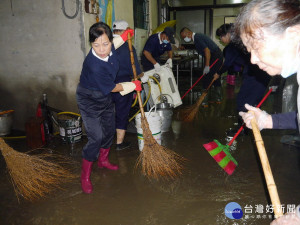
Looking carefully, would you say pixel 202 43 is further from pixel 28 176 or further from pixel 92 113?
pixel 28 176

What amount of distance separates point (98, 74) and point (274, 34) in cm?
177

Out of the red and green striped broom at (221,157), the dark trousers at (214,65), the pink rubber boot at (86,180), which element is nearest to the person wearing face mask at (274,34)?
the red and green striped broom at (221,157)

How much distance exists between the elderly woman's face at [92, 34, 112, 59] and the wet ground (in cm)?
149

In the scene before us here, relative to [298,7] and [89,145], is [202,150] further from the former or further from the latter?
[298,7]

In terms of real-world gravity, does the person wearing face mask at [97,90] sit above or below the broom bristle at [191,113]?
above

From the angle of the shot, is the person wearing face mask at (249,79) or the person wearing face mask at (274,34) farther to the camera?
the person wearing face mask at (249,79)

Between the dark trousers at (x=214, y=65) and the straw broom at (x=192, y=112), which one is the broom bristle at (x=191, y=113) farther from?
the dark trousers at (x=214, y=65)

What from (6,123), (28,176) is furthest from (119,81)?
(6,123)

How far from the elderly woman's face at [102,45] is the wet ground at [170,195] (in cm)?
149

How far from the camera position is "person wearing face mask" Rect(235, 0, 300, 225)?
0.99 meters

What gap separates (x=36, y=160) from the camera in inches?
117

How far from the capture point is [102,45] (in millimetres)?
2402

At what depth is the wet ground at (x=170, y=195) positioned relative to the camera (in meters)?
2.27

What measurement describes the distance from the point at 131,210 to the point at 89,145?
838mm
